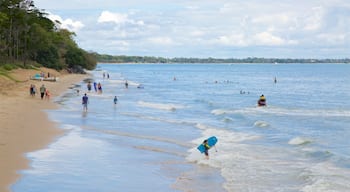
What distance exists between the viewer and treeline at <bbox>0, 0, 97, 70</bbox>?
230ft

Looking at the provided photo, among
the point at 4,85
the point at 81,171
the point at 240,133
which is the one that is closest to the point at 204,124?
the point at 240,133

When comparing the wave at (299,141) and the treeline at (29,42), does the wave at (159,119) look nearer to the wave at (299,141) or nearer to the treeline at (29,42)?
the wave at (299,141)

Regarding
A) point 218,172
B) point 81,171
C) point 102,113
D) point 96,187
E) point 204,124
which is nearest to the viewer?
point 96,187

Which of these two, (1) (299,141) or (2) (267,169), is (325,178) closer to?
(2) (267,169)

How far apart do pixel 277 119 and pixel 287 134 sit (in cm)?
765

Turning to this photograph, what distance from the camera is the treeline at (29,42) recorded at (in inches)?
2763

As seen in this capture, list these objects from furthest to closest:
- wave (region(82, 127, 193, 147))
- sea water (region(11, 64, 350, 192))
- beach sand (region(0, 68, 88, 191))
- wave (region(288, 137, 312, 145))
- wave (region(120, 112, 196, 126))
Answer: wave (region(120, 112, 196, 126)) < wave (region(288, 137, 312, 145)) < wave (region(82, 127, 193, 147)) < beach sand (region(0, 68, 88, 191)) < sea water (region(11, 64, 350, 192))

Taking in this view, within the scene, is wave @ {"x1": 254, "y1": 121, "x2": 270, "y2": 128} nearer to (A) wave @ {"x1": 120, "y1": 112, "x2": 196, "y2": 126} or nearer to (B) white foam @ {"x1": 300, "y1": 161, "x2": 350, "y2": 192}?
(A) wave @ {"x1": 120, "y1": 112, "x2": 196, "y2": 126}

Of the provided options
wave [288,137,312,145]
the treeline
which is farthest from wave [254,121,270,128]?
the treeline

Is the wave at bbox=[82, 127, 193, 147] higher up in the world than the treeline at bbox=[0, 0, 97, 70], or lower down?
lower down

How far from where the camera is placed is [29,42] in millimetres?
82688

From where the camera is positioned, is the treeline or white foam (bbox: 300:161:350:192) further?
the treeline

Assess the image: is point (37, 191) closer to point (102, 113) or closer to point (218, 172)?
point (218, 172)

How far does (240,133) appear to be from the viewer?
26609mm
